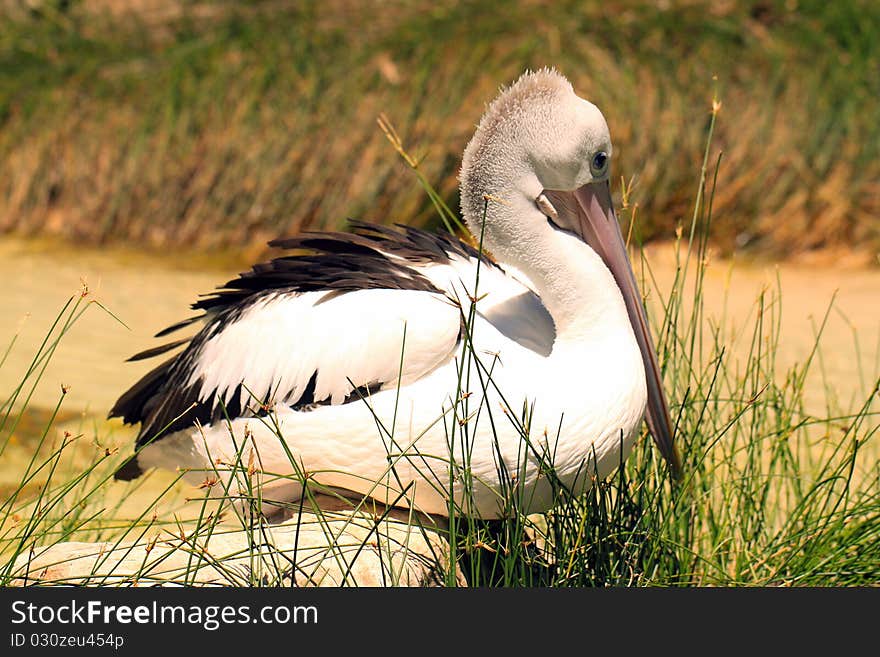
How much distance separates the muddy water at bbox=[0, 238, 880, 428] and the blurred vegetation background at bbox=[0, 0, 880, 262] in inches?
9.2

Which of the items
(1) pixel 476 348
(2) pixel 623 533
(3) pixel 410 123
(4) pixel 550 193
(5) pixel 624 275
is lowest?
(2) pixel 623 533

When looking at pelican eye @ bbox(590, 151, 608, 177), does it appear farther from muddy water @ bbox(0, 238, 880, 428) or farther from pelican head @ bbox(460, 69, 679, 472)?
muddy water @ bbox(0, 238, 880, 428)

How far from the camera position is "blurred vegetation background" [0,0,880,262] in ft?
23.2

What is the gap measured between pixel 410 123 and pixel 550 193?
4057 mm

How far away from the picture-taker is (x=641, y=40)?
290 inches

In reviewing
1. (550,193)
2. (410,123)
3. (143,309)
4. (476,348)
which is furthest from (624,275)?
(410,123)

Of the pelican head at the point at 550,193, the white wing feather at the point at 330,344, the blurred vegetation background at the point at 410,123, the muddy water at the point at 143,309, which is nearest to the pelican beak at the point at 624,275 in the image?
the pelican head at the point at 550,193

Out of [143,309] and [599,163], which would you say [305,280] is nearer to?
[599,163]

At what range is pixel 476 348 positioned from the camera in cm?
289

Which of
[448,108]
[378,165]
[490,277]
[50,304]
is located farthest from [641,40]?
[490,277]

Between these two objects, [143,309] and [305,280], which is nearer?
[305,280]

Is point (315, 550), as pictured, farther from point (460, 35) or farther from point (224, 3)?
point (224, 3)

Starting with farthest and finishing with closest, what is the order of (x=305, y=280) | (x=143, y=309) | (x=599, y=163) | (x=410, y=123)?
(x=410, y=123) → (x=143, y=309) → (x=305, y=280) → (x=599, y=163)

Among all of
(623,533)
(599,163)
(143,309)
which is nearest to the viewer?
(623,533)
